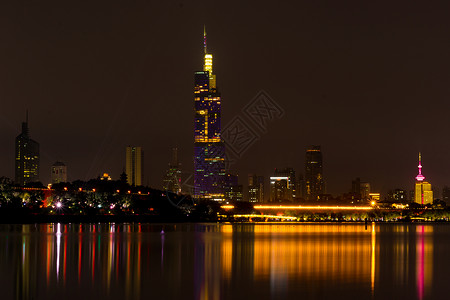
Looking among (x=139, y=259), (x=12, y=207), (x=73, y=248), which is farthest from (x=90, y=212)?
(x=139, y=259)

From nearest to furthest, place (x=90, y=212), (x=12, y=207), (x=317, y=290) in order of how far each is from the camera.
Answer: (x=317, y=290)
(x=12, y=207)
(x=90, y=212)

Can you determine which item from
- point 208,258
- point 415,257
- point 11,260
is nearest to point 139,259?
point 208,258

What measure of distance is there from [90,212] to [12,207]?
25.0 meters

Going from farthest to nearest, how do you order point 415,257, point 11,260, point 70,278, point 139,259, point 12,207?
point 12,207 → point 415,257 → point 139,259 → point 11,260 → point 70,278

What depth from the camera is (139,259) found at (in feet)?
187

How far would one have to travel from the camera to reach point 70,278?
42625 mm

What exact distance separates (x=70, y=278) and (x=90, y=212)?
14065cm

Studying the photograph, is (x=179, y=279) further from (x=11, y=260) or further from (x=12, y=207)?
(x=12, y=207)

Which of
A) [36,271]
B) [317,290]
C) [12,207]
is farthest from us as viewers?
[12,207]

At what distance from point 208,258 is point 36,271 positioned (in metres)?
17.9

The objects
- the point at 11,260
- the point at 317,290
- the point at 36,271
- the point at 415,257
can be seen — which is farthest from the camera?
the point at 415,257

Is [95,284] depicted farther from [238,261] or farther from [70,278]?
[238,261]

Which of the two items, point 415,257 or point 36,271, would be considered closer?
point 36,271

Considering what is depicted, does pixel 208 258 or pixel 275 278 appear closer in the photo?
pixel 275 278
